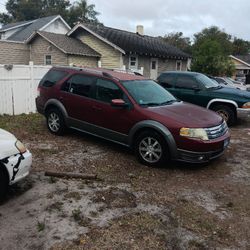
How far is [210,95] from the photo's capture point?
10.1 meters

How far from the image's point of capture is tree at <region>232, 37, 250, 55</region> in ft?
230

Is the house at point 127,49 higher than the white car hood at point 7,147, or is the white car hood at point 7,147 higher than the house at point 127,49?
the house at point 127,49

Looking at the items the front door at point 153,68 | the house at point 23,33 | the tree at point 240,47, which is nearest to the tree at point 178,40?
the tree at point 240,47

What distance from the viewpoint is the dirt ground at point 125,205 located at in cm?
355

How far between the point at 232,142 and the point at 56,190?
5070 millimetres

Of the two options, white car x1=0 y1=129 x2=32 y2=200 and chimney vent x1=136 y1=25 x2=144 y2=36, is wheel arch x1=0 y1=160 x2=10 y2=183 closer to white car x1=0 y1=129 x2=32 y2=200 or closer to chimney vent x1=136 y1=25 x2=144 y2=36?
white car x1=0 y1=129 x2=32 y2=200

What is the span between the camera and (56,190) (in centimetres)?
475

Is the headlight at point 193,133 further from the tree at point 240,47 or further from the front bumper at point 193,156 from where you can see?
the tree at point 240,47

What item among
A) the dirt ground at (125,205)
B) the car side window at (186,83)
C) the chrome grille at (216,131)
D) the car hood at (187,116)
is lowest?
the dirt ground at (125,205)

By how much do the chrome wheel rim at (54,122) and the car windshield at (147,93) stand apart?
207 cm

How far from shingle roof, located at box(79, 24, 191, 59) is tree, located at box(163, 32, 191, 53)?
35777 millimetres

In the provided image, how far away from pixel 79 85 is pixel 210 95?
478 centimetres

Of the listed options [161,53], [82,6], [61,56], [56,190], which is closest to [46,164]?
[56,190]

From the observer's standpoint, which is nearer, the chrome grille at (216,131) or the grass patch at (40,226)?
the grass patch at (40,226)
